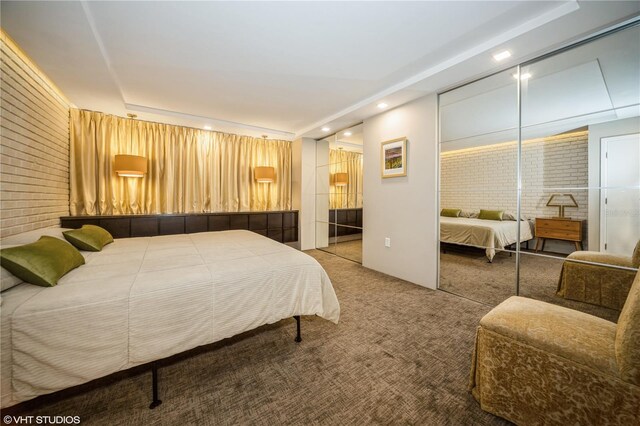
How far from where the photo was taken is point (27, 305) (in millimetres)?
1188

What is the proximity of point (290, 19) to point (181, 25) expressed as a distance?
38.4 inches

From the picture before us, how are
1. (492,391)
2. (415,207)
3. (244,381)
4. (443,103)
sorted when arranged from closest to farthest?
(492,391) → (244,381) → (443,103) → (415,207)

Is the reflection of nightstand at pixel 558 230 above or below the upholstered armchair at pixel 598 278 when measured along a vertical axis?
above

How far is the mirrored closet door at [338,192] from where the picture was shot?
5.32m

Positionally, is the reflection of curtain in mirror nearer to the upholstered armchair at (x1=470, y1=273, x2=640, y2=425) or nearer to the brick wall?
the upholstered armchair at (x1=470, y1=273, x2=640, y2=425)

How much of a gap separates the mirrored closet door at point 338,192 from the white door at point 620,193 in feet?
11.5

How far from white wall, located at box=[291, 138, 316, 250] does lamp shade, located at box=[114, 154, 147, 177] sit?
9.79 feet

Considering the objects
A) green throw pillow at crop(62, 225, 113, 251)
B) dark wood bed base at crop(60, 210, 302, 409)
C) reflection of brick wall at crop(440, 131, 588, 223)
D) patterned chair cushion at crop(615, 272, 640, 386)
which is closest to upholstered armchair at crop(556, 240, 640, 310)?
reflection of brick wall at crop(440, 131, 588, 223)

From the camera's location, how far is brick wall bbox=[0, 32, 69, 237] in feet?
6.94

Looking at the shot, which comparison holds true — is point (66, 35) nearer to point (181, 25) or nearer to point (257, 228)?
point (181, 25)

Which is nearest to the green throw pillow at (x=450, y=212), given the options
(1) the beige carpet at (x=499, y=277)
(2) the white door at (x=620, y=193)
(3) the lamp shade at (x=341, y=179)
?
(1) the beige carpet at (x=499, y=277)

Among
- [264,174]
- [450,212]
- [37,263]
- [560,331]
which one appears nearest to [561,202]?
[450,212]

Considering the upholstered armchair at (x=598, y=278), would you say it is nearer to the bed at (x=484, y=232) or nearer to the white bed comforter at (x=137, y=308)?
the bed at (x=484, y=232)

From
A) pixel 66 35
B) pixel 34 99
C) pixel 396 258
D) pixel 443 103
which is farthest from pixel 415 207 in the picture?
pixel 34 99
